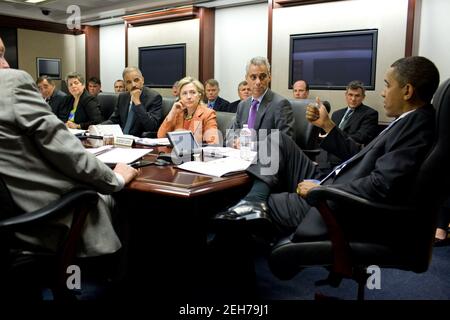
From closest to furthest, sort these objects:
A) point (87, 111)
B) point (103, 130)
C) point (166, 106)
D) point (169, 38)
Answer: point (103, 130) < point (166, 106) < point (87, 111) < point (169, 38)

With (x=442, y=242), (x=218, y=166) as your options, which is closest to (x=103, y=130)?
(x=218, y=166)

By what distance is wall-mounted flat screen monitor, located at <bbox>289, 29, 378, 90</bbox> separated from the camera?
533 cm

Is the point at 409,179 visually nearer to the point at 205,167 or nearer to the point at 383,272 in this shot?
the point at 205,167

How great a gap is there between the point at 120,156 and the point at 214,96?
13.4ft

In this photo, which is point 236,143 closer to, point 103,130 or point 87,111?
point 103,130

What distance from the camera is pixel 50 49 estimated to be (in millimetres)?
9445

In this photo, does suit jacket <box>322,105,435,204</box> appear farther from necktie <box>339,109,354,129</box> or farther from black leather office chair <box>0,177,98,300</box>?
necktie <box>339,109,354,129</box>

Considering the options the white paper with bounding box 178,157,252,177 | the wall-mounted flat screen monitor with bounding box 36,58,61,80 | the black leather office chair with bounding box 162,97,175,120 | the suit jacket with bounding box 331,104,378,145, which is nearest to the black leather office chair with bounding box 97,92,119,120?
the black leather office chair with bounding box 162,97,175,120

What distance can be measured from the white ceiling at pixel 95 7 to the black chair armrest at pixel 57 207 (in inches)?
226

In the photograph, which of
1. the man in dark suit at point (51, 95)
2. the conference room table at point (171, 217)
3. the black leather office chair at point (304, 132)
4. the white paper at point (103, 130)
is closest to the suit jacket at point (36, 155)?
the conference room table at point (171, 217)

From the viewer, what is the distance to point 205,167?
1986mm

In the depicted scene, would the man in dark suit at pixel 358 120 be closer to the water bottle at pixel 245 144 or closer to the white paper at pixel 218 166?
the water bottle at pixel 245 144
